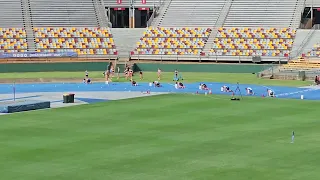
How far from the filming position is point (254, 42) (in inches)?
3546

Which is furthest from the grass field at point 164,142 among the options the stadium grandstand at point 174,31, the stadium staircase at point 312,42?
the stadium grandstand at point 174,31

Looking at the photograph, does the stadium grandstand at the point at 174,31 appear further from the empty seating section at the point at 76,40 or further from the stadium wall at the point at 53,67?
the stadium wall at the point at 53,67

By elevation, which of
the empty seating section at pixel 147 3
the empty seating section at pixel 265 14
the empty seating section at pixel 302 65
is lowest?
the empty seating section at pixel 302 65

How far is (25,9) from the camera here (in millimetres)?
99188

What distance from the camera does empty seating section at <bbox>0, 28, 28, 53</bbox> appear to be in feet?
301

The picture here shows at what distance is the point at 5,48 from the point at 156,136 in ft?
189

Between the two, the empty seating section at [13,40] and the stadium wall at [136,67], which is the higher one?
the empty seating section at [13,40]

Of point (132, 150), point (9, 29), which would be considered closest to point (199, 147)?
point (132, 150)

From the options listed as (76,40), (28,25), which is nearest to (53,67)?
(76,40)

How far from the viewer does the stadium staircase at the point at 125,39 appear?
94.6m

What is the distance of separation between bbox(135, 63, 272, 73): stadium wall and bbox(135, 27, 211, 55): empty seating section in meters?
4.73

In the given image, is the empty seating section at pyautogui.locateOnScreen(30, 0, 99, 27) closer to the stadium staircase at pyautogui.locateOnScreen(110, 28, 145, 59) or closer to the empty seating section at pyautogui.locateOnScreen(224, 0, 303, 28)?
the stadium staircase at pyautogui.locateOnScreen(110, 28, 145, 59)

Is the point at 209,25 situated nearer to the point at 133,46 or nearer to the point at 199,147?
the point at 133,46

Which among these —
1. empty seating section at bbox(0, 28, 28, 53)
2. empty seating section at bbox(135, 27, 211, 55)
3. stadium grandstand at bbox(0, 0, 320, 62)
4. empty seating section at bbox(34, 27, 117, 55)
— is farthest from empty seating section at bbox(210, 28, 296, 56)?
empty seating section at bbox(0, 28, 28, 53)
